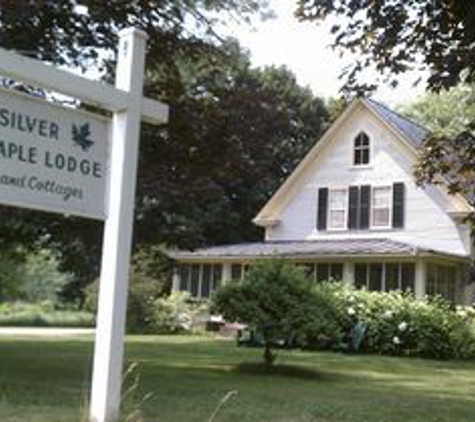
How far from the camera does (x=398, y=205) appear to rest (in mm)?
34438

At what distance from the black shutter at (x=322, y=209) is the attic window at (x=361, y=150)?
1638 mm

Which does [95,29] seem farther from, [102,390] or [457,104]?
[457,104]

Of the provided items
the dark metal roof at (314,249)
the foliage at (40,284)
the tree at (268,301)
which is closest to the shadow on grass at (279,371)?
the tree at (268,301)

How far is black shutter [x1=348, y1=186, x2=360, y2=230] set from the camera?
116 feet

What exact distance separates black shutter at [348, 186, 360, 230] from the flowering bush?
20.4ft

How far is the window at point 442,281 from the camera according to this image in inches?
1281

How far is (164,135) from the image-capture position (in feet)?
47.8

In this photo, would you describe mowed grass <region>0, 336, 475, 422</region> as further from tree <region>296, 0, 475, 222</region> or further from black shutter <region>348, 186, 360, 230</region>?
black shutter <region>348, 186, 360, 230</region>

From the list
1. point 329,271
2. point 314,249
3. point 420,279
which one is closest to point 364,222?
point 329,271

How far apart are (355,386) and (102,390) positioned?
957 cm

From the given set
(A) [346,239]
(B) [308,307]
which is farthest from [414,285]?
(B) [308,307]

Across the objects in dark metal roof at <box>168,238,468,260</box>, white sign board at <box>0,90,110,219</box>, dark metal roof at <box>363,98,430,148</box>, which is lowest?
white sign board at <box>0,90,110,219</box>

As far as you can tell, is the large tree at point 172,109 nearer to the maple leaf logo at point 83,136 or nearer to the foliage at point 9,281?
the maple leaf logo at point 83,136

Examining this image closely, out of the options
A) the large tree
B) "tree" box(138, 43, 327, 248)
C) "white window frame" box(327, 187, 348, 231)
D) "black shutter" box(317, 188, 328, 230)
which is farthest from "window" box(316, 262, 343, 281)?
the large tree
